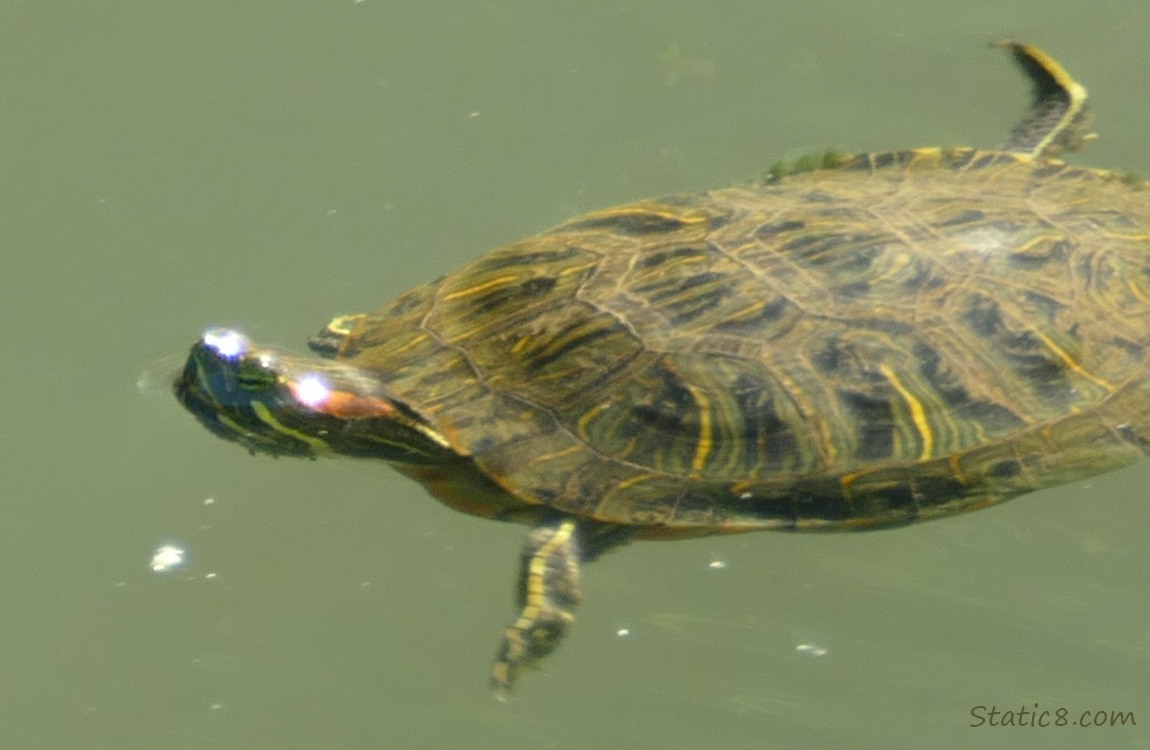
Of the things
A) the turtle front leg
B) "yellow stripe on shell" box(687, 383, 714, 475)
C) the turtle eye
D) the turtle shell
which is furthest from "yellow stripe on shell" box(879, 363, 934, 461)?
the turtle eye

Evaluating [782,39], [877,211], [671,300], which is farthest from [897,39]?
[671,300]

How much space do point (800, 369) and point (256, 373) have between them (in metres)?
1.88

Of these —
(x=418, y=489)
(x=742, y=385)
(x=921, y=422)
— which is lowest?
(x=418, y=489)

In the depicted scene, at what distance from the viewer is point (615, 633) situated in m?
5.25

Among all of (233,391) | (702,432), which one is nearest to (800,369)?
(702,432)

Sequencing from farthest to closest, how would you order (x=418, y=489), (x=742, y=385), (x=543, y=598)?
(x=418, y=489) → (x=543, y=598) → (x=742, y=385)

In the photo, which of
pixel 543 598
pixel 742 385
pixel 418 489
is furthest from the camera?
pixel 418 489

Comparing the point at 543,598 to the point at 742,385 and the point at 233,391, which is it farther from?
the point at 233,391

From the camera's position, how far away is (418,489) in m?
5.69

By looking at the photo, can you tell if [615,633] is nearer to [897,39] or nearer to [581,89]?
[581,89]

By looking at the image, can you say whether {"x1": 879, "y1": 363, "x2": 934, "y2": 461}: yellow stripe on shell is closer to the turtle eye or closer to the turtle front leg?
the turtle front leg

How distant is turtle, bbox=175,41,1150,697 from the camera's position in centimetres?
435

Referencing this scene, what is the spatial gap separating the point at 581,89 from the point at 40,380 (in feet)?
10.9

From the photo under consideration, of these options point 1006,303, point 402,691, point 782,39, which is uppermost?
point 782,39
